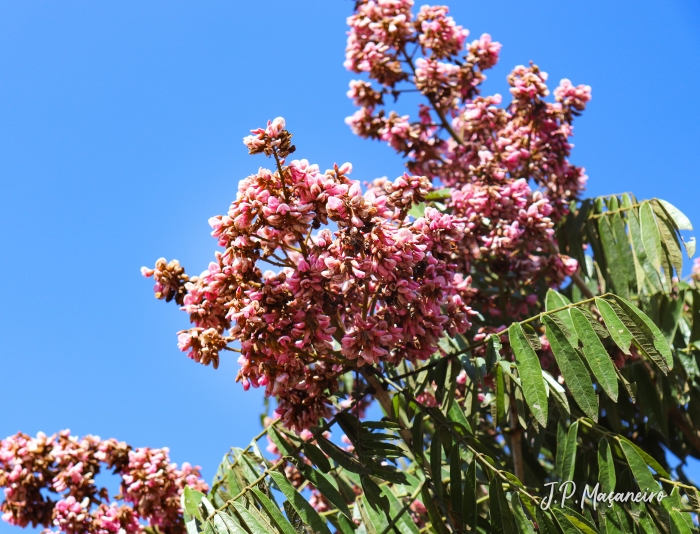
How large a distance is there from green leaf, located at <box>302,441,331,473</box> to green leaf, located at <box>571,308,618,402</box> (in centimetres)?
114

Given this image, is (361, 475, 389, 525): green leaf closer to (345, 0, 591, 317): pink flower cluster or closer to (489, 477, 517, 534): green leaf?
(489, 477, 517, 534): green leaf

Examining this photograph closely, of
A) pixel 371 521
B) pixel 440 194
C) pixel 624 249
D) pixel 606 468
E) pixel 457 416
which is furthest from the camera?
pixel 440 194

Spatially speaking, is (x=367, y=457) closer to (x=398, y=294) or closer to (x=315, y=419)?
(x=315, y=419)

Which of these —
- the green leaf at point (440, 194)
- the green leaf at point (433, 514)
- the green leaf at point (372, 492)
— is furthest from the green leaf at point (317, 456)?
the green leaf at point (440, 194)

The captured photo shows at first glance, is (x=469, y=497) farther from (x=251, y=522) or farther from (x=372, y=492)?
(x=251, y=522)

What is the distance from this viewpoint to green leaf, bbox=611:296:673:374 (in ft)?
9.04

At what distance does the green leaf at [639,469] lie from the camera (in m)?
2.86

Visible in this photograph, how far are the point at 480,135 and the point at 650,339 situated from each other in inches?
97.7

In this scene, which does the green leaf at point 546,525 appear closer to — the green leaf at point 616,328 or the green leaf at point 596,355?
the green leaf at point 596,355

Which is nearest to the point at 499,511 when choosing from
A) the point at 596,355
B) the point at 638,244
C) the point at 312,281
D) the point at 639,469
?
the point at 639,469

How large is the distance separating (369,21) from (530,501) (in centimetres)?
373

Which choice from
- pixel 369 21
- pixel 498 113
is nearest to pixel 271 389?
pixel 498 113

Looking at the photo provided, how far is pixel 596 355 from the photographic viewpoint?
2793 millimetres

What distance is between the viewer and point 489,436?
4367 millimetres
